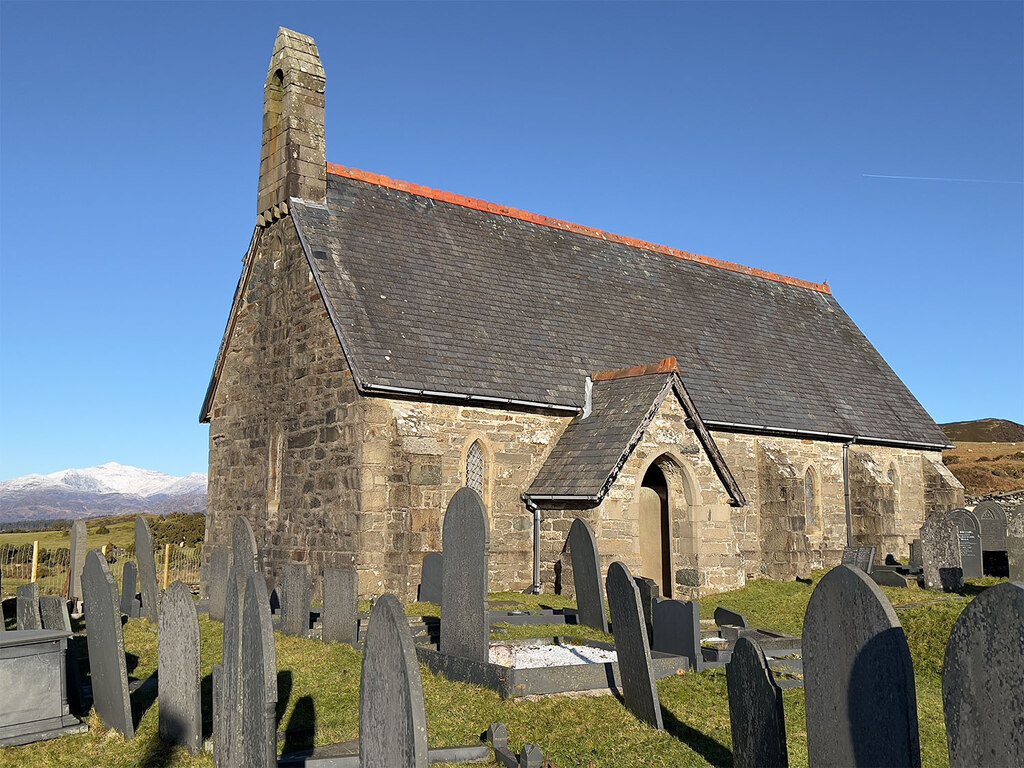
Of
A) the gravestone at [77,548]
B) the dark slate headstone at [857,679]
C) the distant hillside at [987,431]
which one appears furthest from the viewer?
the distant hillside at [987,431]

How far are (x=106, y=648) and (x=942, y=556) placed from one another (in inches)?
574

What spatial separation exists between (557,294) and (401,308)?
494cm

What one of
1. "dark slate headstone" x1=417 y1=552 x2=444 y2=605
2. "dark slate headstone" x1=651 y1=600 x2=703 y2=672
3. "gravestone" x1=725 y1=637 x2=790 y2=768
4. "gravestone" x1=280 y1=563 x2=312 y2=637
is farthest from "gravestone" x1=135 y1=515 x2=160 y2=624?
"gravestone" x1=725 y1=637 x2=790 y2=768

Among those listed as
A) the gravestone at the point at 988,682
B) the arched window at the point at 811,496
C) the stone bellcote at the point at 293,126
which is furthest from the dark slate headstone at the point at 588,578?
the arched window at the point at 811,496

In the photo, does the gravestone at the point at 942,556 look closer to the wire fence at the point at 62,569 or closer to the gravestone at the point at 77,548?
the gravestone at the point at 77,548

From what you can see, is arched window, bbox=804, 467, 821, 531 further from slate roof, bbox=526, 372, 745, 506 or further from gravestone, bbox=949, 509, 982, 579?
slate roof, bbox=526, 372, 745, 506

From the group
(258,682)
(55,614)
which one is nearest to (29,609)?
(55,614)

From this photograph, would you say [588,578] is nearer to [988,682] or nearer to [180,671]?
[180,671]

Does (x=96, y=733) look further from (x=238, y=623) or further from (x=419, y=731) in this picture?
(x=419, y=731)

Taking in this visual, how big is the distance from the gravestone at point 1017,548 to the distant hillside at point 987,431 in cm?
5060

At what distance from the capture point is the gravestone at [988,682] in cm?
412

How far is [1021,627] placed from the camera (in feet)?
13.5

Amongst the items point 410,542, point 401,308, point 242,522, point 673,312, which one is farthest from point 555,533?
point 673,312

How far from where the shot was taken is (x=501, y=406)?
17672 millimetres
